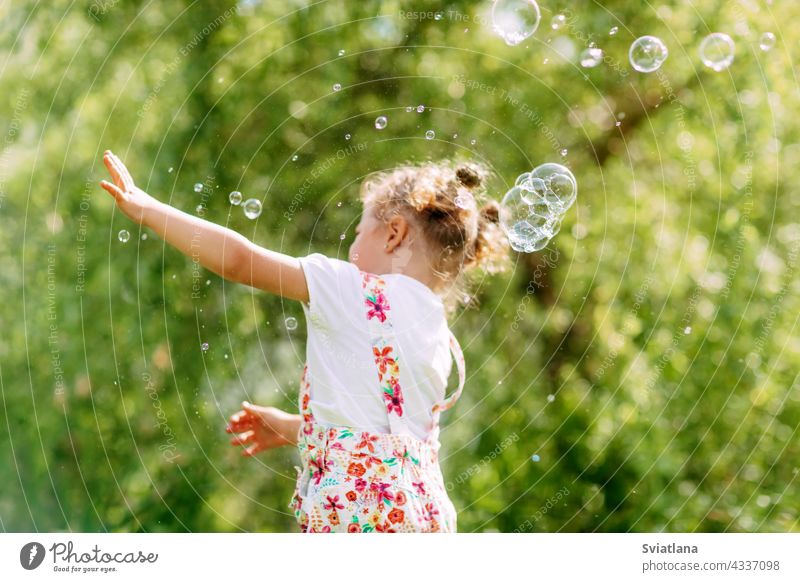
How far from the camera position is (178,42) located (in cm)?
334

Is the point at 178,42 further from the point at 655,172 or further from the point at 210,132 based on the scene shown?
the point at 655,172

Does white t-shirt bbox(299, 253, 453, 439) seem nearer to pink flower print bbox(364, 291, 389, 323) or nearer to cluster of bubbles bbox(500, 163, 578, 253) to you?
pink flower print bbox(364, 291, 389, 323)

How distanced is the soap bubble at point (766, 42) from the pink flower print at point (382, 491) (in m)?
2.10

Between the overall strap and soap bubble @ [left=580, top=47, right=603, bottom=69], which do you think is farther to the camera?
soap bubble @ [left=580, top=47, right=603, bottom=69]

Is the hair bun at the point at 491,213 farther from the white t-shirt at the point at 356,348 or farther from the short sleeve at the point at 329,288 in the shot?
the short sleeve at the point at 329,288

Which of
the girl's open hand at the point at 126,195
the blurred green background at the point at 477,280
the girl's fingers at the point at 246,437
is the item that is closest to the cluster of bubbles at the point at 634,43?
the blurred green background at the point at 477,280

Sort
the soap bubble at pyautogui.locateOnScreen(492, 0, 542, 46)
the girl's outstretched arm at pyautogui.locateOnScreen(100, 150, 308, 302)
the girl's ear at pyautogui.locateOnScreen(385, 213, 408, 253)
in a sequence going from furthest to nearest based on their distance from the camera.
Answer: the soap bubble at pyautogui.locateOnScreen(492, 0, 542, 46), the girl's ear at pyautogui.locateOnScreen(385, 213, 408, 253), the girl's outstretched arm at pyautogui.locateOnScreen(100, 150, 308, 302)

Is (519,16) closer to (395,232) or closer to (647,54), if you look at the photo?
(647,54)

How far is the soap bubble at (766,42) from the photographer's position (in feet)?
10.9

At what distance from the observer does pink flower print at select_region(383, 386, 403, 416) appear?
2.21 meters

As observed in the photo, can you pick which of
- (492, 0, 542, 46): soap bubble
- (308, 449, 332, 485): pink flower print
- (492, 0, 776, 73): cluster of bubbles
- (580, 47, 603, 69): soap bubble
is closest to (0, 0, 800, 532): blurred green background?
(580, 47, 603, 69): soap bubble

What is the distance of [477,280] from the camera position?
3.52m

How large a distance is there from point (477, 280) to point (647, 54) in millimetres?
979
